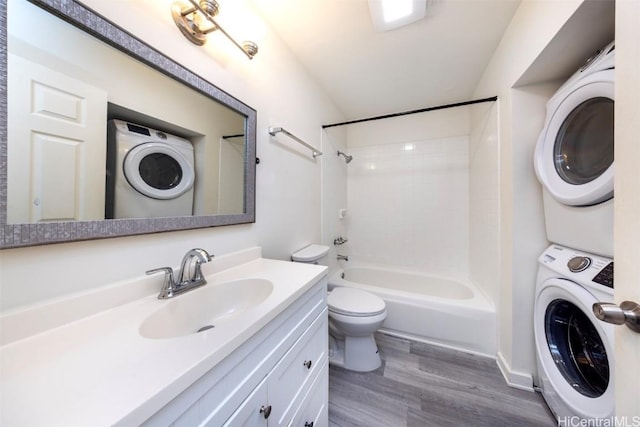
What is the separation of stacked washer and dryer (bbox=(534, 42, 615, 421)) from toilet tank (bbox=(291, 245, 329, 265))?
130 cm

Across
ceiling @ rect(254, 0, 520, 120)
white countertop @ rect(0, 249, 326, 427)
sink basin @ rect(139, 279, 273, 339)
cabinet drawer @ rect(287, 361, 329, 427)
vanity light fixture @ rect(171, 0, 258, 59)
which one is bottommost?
cabinet drawer @ rect(287, 361, 329, 427)

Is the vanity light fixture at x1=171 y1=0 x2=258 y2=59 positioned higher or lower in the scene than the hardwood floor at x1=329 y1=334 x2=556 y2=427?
higher

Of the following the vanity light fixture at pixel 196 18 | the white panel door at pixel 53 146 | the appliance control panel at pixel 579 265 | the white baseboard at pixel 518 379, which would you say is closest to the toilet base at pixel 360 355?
the white baseboard at pixel 518 379

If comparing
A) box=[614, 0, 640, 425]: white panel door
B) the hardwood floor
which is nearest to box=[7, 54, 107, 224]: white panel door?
box=[614, 0, 640, 425]: white panel door

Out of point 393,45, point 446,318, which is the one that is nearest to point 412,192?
point 446,318

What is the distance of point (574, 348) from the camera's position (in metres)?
1.03

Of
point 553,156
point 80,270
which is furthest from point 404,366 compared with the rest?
point 80,270

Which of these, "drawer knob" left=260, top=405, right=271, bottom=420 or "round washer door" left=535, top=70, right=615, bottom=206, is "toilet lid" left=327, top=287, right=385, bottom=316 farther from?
"round washer door" left=535, top=70, right=615, bottom=206

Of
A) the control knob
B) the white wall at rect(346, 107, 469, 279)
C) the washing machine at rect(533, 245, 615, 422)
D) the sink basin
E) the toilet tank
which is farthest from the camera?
the white wall at rect(346, 107, 469, 279)

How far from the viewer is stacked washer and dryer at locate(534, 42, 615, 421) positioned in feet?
2.72

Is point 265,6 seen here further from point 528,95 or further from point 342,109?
point 528,95

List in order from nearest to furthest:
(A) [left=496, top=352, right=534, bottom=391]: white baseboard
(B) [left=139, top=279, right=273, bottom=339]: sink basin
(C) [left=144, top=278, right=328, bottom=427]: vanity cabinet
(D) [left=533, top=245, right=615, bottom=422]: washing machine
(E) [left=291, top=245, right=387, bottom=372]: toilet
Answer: (C) [left=144, top=278, right=328, bottom=427]: vanity cabinet
(B) [left=139, top=279, right=273, bottom=339]: sink basin
(D) [left=533, top=245, right=615, bottom=422]: washing machine
(A) [left=496, top=352, right=534, bottom=391]: white baseboard
(E) [left=291, top=245, right=387, bottom=372]: toilet

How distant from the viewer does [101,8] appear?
0.65m

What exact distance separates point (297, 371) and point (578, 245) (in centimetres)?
139
